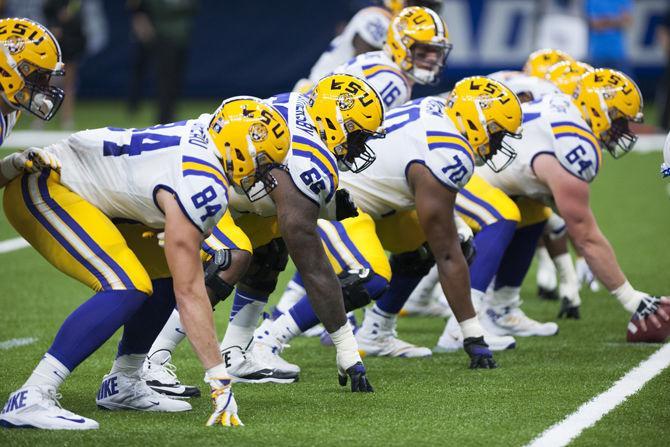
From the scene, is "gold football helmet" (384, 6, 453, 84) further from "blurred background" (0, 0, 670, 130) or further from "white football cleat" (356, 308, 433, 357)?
"blurred background" (0, 0, 670, 130)

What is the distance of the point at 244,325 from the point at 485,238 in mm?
1447

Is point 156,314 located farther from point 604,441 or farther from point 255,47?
point 255,47

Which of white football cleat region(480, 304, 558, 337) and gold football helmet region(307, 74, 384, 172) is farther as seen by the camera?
white football cleat region(480, 304, 558, 337)

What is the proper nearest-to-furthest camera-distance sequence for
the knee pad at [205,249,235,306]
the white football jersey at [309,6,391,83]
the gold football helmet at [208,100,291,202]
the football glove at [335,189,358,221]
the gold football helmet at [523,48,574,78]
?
the gold football helmet at [208,100,291,202]
the knee pad at [205,249,235,306]
the football glove at [335,189,358,221]
the gold football helmet at [523,48,574,78]
the white football jersey at [309,6,391,83]

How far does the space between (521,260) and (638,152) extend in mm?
8864

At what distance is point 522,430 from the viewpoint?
15.8ft

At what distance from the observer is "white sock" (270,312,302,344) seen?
598cm

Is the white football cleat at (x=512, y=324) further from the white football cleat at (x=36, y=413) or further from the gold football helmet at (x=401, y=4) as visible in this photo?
the white football cleat at (x=36, y=413)

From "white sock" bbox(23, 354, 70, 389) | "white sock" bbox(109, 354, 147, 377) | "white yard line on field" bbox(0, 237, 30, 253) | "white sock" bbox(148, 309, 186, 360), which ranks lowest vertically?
"white yard line on field" bbox(0, 237, 30, 253)

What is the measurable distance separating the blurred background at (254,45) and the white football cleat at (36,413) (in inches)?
470

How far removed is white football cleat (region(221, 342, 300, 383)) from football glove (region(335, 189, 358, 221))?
2.69 ft

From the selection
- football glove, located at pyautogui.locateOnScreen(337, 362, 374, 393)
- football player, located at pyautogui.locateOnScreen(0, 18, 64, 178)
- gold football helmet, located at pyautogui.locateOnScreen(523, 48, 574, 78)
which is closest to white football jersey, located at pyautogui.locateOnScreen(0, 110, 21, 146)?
football player, located at pyautogui.locateOnScreen(0, 18, 64, 178)

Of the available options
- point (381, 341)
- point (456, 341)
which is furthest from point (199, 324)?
point (456, 341)

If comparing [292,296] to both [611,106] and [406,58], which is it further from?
[611,106]
